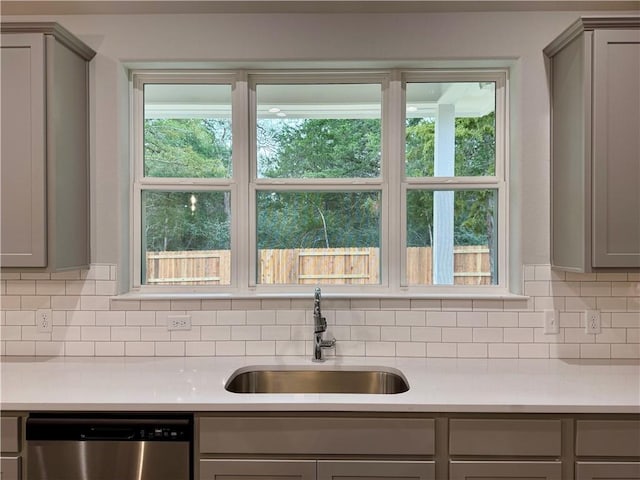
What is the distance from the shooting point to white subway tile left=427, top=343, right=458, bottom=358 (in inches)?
84.4

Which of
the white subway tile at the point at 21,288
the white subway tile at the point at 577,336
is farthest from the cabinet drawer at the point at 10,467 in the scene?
the white subway tile at the point at 577,336

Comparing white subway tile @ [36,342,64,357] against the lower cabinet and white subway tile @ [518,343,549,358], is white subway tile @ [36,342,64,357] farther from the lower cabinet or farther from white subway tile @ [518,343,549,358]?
white subway tile @ [518,343,549,358]

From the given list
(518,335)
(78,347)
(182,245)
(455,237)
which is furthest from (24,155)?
(518,335)

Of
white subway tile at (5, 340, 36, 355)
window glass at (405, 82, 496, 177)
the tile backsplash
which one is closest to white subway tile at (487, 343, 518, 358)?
the tile backsplash

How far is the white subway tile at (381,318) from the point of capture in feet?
7.11

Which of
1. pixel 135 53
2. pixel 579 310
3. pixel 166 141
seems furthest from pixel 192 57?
pixel 579 310

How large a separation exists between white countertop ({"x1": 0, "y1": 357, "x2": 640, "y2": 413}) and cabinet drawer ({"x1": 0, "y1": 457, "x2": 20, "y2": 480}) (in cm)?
20

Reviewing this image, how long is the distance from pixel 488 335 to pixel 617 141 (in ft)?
3.40

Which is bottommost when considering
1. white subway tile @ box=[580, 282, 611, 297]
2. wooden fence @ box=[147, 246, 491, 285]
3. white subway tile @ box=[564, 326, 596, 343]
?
white subway tile @ box=[564, 326, 596, 343]

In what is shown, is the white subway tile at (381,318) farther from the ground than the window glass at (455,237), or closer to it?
closer to it

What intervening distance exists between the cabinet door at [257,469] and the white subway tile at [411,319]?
828 mm

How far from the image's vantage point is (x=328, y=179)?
2303 millimetres

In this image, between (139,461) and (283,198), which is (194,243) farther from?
(139,461)

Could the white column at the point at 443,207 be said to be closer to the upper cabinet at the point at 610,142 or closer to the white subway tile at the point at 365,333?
the white subway tile at the point at 365,333
